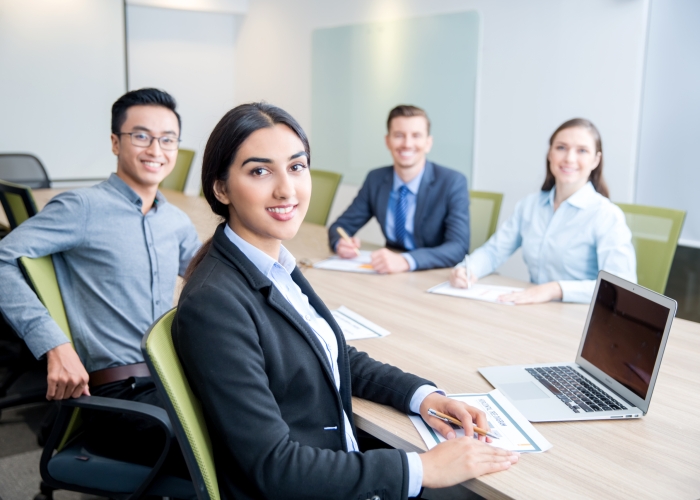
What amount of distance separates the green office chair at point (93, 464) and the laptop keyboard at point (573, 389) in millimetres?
853

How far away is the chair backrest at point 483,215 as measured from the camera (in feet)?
10.4

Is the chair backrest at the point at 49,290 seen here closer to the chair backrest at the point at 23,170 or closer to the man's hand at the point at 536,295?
the man's hand at the point at 536,295

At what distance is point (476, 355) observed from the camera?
5.52ft

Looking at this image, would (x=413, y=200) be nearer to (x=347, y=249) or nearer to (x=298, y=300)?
(x=347, y=249)

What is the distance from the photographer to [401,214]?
311 cm

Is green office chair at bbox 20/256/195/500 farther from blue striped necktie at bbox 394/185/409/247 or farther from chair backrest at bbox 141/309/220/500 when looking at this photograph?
blue striped necktie at bbox 394/185/409/247

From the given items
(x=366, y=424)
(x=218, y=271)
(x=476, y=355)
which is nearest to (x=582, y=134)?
(x=476, y=355)

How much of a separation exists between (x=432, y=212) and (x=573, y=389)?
1643mm

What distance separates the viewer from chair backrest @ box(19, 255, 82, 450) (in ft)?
5.24

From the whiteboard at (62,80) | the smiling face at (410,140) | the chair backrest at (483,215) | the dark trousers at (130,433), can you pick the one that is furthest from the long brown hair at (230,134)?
the whiteboard at (62,80)

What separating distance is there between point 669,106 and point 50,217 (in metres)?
3.44

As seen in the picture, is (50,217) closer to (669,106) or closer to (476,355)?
(476,355)

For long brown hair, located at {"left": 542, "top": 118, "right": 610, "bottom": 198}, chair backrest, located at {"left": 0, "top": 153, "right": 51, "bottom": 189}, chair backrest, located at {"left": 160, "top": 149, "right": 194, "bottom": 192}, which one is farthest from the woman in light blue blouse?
chair backrest, located at {"left": 0, "top": 153, "right": 51, "bottom": 189}

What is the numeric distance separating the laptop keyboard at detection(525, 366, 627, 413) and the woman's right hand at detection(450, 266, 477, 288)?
79 centimetres
